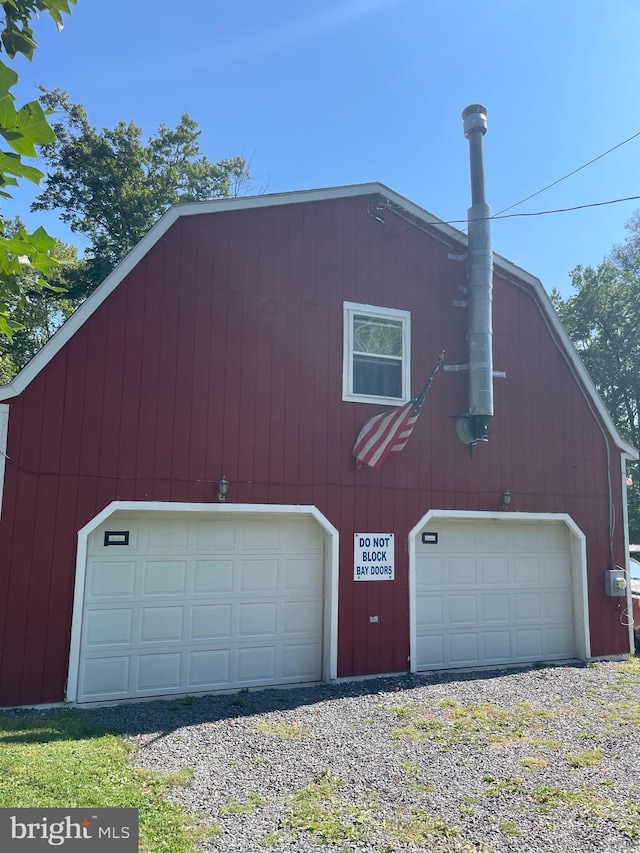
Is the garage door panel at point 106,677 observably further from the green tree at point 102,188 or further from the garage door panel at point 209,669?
the green tree at point 102,188

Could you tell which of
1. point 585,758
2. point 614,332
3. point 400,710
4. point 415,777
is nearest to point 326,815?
point 415,777

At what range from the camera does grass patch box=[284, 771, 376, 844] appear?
12.6ft

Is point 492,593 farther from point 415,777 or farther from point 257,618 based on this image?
point 415,777

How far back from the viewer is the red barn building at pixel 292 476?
23.5 ft

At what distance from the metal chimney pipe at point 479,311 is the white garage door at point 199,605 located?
2.90 metres

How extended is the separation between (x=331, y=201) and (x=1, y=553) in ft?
20.8

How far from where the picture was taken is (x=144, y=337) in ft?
25.4

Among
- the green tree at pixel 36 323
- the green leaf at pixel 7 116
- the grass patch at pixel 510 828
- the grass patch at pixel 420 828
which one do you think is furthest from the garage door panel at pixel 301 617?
the green tree at pixel 36 323

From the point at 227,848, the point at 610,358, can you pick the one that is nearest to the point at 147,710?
the point at 227,848

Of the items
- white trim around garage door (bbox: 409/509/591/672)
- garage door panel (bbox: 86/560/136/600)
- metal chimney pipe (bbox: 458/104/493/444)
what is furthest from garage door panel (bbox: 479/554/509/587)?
garage door panel (bbox: 86/560/136/600)

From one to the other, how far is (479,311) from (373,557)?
402 cm

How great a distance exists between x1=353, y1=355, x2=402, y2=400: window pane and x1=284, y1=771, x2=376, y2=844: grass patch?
213 inches

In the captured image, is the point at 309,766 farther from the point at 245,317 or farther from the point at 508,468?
the point at 508,468

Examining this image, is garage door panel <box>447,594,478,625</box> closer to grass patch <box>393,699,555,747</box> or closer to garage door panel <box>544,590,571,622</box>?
garage door panel <box>544,590,571,622</box>
